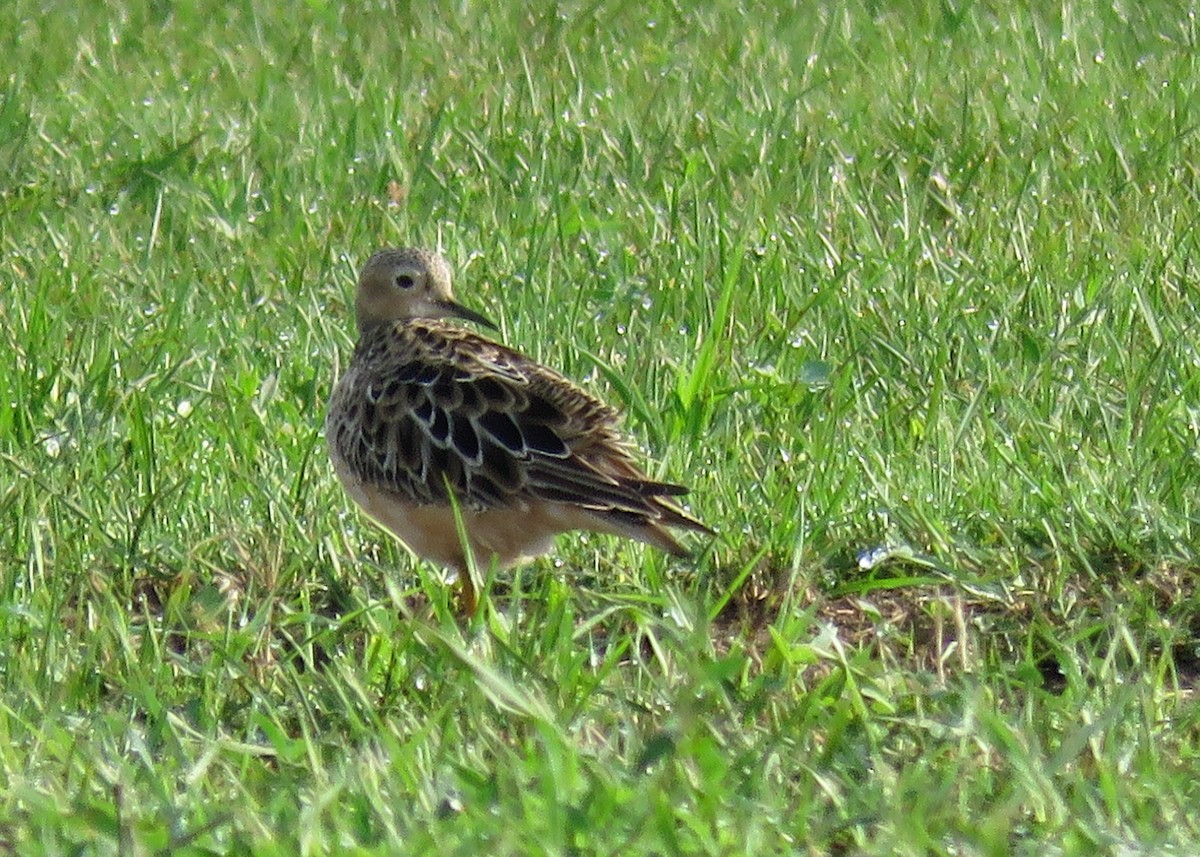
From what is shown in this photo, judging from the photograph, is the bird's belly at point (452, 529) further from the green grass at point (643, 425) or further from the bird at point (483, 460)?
the green grass at point (643, 425)

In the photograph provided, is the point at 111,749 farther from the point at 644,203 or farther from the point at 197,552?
the point at 644,203

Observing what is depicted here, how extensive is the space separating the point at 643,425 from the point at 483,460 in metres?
0.94

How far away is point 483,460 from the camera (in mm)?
5230

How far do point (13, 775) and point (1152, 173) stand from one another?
551cm

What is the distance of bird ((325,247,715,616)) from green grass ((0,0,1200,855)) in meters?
0.17

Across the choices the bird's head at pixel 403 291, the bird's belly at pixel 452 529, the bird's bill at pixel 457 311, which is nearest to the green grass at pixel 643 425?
the bird's belly at pixel 452 529

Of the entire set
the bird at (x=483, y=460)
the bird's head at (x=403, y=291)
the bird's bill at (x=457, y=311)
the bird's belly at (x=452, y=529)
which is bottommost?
the bird's belly at (x=452, y=529)

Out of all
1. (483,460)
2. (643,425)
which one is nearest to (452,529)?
(483,460)

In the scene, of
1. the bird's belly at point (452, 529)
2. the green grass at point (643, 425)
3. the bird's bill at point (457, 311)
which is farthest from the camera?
the bird's bill at point (457, 311)

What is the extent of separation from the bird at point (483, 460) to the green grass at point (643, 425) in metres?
0.17

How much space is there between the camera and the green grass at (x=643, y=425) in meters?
3.87

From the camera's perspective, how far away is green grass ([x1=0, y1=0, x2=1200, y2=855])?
3867 millimetres

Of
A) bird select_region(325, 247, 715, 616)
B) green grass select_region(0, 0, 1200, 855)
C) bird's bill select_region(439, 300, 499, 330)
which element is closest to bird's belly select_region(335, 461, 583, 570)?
bird select_region(325, 247, 715, 616)

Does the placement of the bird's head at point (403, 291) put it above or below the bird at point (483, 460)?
above
